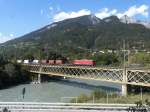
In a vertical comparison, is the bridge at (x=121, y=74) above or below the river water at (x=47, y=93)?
above

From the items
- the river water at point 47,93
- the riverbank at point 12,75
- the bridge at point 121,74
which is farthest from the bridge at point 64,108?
the riverbank at point 12,75

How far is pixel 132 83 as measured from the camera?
76375mm

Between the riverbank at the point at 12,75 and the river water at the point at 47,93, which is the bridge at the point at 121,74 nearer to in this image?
the river water at the point at 47,93

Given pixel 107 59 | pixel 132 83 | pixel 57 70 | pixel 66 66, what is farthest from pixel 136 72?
pixel 107 59

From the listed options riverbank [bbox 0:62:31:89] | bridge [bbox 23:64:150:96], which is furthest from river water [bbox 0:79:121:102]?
riverbank [bbox 0:62:31:89]

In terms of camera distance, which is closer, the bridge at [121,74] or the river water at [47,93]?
the river water at [47,93]

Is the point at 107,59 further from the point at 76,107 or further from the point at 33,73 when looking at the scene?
the point at 76,107

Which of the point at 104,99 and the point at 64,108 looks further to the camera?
the point at 104,99

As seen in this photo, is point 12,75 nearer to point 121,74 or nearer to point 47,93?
point 47,93

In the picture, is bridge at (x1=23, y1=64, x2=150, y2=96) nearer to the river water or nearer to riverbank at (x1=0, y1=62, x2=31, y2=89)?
the river water

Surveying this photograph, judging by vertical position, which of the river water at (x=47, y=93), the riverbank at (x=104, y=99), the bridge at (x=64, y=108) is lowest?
the river water at (x=47, y=93)

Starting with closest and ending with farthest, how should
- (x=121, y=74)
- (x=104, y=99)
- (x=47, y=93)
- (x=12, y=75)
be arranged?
(x=104, y=99)
(x=47, y=93)
(x=121, y=74)
(x=12, y=75)

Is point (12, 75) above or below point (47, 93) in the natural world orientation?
above

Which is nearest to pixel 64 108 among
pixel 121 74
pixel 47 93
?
pixel 47 93
